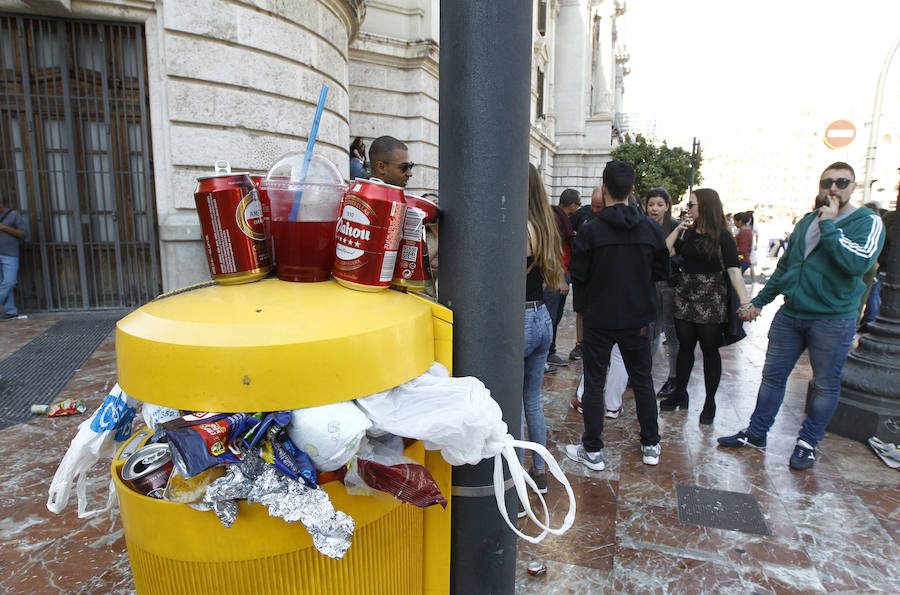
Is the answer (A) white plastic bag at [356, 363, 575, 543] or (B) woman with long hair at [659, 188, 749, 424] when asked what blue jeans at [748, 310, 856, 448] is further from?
(A) white plastic bag at [356, 363, 575, 543]

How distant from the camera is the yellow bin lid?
1.14 metres

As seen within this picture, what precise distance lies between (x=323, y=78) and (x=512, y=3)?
320 inches

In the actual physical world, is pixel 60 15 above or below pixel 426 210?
above

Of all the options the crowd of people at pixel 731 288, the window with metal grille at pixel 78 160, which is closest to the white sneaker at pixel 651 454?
the crowd of people at pixel 731 288

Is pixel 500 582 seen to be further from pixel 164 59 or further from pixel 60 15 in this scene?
pixel 60 15

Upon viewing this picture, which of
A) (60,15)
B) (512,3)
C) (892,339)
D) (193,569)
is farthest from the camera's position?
(60,15)

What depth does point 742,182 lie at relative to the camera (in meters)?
124

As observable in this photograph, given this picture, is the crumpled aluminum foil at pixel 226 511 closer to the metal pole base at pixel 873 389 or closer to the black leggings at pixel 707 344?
the black leggings at pixel 707 344

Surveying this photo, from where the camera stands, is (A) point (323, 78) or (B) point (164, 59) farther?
(A) point (323, 78)

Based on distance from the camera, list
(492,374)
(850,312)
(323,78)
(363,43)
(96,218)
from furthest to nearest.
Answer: (363,43) < (323,78) < (96,218) < (850,312) < (492,374)

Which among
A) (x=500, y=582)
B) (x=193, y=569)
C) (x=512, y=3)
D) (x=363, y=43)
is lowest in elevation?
(x=500, y=582)

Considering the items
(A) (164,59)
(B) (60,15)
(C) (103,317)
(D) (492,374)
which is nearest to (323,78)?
(A) (164,59)

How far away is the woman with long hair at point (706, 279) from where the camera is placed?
409 cm

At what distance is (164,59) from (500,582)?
25.2 feet
